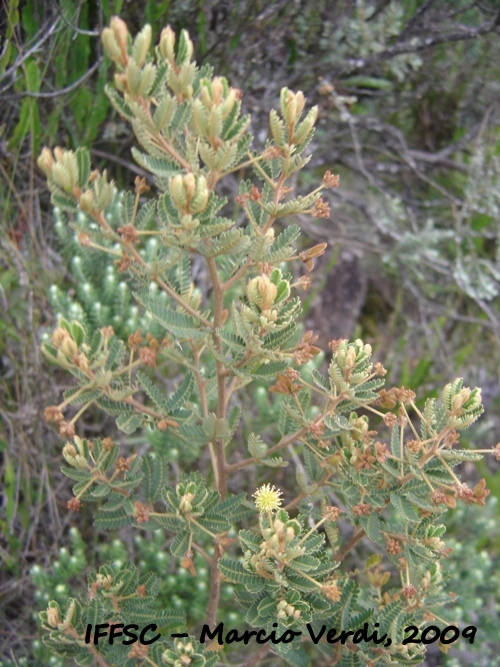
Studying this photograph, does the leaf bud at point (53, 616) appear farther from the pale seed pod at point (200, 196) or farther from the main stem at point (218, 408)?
the pale seed pod at point (200, 196)

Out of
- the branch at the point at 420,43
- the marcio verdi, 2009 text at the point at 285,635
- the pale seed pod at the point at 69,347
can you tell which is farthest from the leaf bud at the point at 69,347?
the branch at the point at 420,43

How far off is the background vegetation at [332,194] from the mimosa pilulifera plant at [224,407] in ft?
1.61

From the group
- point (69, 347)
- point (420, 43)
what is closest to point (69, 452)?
point (69, 347)

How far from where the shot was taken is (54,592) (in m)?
1.41

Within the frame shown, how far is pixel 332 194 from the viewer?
8.08 feet

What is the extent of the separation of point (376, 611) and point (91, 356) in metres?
0.73

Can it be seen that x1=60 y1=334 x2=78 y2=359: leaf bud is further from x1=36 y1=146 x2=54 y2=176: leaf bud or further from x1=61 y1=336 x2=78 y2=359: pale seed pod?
x1=36 y1=146 x2=54 y2=176: leaf bud

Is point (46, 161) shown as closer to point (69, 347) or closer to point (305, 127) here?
point (69, 347)

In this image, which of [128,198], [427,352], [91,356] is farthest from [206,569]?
[427,352]

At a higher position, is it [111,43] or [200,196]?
[111,43]

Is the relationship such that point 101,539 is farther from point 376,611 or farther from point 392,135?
point 392,135

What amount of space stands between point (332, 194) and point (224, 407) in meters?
1.62

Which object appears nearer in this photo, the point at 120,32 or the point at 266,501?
the point at 120,32

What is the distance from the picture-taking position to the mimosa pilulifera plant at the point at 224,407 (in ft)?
2.71
